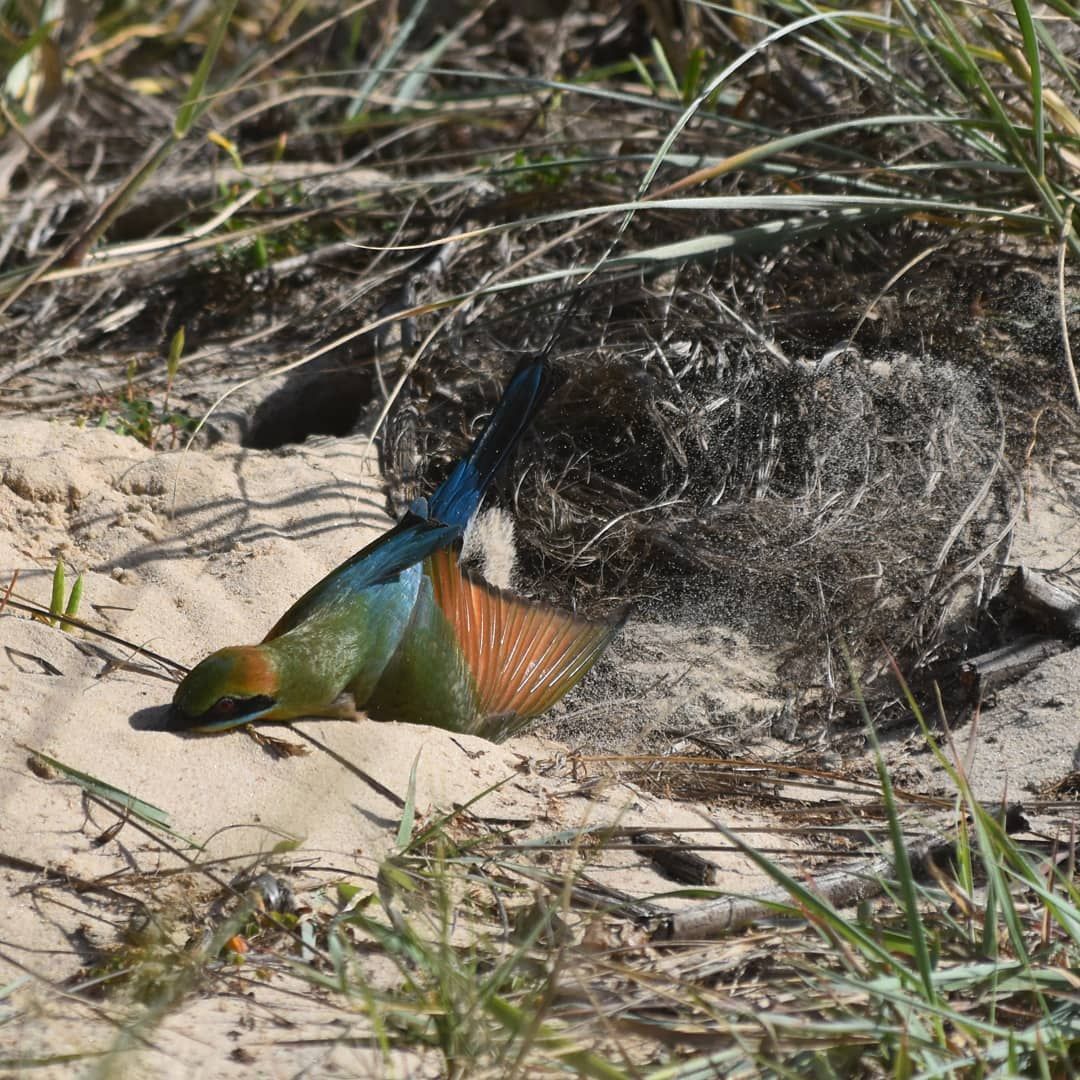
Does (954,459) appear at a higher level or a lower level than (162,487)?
lower

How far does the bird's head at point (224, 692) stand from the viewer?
7.25 ft

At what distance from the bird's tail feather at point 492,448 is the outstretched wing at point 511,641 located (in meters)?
0.12

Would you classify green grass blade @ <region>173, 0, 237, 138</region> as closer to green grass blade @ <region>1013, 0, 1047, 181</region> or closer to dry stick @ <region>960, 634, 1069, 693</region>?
green grass blade @ <region>1013, 0, 1047, 181</region>

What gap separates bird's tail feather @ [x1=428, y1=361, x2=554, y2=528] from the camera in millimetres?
2922

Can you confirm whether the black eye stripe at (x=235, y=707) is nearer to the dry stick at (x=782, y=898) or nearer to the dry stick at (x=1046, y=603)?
the dry stick at (x=782, y=898)

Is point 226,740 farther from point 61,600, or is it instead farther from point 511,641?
point 511,641

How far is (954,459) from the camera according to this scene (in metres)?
3.12

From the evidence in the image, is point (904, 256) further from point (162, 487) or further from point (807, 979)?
point (807, 979)

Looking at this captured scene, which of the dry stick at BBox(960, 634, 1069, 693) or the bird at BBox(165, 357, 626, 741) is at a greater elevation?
the bird at BBox(165, 357, 626, 741)

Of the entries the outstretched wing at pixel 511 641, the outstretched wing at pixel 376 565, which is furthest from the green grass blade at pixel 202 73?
the outstretched wing at pixel 511 641

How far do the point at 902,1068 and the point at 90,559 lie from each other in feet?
6.83

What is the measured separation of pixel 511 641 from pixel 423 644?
0.28 m

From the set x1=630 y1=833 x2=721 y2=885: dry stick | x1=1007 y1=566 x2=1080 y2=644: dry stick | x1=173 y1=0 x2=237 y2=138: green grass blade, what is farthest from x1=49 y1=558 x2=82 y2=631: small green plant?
x1=1007 y1=566 x2=1080 y2=644: dry stick

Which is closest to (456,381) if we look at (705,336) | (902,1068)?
(705,336)
